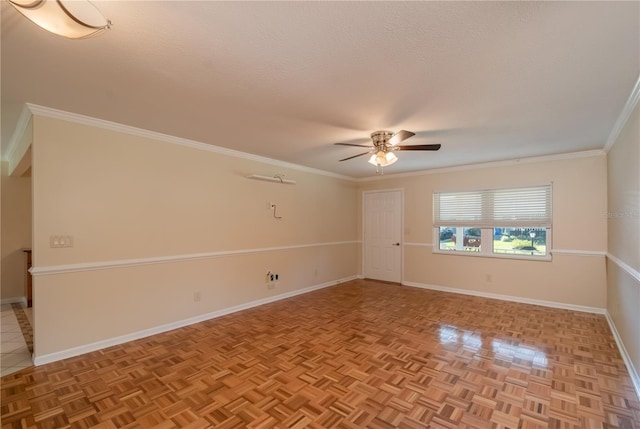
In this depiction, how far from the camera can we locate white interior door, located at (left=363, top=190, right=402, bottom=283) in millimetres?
6336

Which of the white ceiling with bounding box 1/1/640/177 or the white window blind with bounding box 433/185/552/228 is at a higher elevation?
Answer: the white ceiling with bounding box 1/1/640/177

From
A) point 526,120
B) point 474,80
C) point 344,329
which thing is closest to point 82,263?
point 344,329

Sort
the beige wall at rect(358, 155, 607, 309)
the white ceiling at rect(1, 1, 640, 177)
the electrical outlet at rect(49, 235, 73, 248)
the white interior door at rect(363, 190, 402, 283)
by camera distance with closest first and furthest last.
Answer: the white ceiling at rect(1, 1, 640, 177)
the electrical outlet at rect(49, 235, 73, 248)
the beige wall at rect(358, 155, 607, 309)
the white interior door at rect(363, 190, 402, 283)

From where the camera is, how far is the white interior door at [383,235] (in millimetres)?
6336

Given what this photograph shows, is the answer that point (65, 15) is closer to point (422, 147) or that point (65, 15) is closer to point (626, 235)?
point (422, 147)

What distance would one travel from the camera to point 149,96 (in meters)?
2.51

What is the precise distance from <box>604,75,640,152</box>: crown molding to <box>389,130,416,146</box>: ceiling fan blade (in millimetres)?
1649

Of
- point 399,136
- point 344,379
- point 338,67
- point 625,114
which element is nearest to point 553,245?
point 625,114

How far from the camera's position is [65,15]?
49.9 inches

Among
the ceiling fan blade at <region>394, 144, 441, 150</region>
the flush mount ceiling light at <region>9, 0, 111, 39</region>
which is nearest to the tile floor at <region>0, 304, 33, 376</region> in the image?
the flush mount ceiling light at <region>9, 0, 111, 39</region>

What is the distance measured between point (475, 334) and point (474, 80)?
2874 mm

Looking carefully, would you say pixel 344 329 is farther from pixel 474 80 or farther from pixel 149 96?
pixel 149 96

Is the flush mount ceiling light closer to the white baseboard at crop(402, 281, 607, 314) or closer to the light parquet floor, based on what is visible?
the light parquet floor

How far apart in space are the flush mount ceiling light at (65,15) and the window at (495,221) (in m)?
5.60
